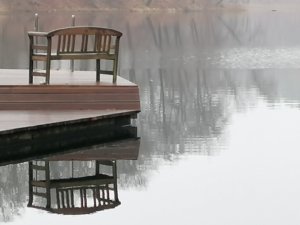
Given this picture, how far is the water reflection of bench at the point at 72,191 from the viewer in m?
5.53

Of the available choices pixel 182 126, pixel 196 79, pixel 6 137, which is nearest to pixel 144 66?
pixel 196 79

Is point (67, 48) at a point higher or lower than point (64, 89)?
higher

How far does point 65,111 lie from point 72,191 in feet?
7.48

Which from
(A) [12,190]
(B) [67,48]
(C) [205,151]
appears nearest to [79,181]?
(A) [12,190]

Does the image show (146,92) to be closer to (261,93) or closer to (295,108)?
(261,93)

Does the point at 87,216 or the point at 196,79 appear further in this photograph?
the point at 196,79

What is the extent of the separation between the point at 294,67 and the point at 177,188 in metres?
12.6

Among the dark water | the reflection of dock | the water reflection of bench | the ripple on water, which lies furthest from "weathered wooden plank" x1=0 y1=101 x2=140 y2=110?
the ripple on water

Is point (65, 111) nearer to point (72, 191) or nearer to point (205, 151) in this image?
point (205, 151)

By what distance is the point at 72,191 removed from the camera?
593 centimetres

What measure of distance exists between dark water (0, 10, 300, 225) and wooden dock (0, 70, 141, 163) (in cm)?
42

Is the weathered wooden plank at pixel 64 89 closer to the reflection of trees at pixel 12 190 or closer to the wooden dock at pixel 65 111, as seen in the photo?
the wooden dock at pixel 65 111

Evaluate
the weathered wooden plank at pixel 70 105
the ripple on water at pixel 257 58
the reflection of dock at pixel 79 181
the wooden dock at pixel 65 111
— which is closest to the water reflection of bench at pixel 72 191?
the reflection of dock at pixel 79 181

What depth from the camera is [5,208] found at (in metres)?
5.52
